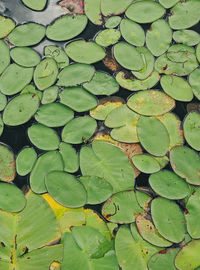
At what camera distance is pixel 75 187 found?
1735 mm

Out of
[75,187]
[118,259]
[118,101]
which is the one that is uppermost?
[118,101]

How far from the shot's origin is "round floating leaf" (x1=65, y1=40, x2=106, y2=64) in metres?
2.08

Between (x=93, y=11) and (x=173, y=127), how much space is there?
0.95 m

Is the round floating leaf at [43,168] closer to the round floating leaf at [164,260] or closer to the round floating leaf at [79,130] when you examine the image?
the round floating leaf at [79,130]

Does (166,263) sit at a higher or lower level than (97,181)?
lower

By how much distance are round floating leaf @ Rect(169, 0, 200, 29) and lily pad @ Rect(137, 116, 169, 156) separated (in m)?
0.70

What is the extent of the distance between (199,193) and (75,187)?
64 centimetres

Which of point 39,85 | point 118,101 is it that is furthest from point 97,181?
point 39,85

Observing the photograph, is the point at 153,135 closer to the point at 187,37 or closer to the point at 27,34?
the point at 187,37

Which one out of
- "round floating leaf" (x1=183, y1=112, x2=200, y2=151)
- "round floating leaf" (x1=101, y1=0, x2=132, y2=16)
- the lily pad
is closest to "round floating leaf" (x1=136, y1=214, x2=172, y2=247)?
the lily pad

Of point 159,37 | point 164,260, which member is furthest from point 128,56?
point 164,260

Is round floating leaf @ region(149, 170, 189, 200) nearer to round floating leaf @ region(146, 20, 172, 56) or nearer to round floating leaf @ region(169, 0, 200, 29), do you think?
round floating leaf @ region(146, 20, 172, 56)

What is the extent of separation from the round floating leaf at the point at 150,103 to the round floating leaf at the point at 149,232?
1.93ft

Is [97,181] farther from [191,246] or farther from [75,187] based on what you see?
[191,246]
